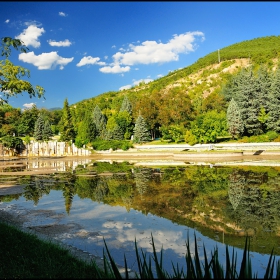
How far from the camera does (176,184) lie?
1747cm

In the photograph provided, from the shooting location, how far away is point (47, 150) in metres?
52.5

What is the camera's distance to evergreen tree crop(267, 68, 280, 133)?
3828cm

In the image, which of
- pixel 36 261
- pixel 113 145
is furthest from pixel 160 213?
pixel 113 145

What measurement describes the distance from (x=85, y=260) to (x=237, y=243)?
12.8ft

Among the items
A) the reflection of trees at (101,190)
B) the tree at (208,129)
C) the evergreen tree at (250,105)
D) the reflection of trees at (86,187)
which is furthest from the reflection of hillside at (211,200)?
the evergreen tree at (250,105)

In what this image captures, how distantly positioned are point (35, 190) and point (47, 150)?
3711cm

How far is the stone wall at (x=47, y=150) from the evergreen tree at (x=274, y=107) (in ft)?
99.8

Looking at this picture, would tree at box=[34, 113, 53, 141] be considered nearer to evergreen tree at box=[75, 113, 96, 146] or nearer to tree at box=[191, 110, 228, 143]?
evergreen tree at box=[75, 113, 96, 146]

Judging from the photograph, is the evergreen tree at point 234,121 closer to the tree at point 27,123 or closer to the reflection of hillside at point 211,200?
the reflection of hillside at point 211,200

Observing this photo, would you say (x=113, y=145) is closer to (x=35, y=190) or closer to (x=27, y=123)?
(x=35, y=190)

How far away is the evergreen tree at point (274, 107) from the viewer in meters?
38.3

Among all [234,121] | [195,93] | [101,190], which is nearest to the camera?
[101,190]

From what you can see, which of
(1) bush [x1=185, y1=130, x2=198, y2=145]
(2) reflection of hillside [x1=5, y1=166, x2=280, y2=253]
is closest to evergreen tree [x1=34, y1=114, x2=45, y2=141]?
(1) bush [x1=185, y1=130, x2=198, y2=145]

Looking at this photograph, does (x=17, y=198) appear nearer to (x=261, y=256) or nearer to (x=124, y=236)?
(x=124, y=236)
